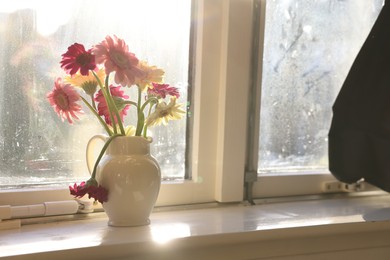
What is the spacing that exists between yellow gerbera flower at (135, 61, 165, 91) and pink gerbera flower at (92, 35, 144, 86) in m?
0.02

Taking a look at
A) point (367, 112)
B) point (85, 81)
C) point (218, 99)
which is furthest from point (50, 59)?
A: point (367, 112)

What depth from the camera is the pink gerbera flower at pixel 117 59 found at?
1.02m

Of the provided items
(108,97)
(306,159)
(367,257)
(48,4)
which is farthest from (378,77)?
(48,4)

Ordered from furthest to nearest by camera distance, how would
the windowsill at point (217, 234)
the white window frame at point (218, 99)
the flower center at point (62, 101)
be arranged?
the white window frame at point (218, 99), the flower center at point (62, 101), the windowsill at point (217, 234)

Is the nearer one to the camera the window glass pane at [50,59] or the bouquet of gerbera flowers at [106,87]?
the bouquet of gerbera flowers at [106,87]

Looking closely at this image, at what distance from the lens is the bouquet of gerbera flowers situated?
3.35 feet

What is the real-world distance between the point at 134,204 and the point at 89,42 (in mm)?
399

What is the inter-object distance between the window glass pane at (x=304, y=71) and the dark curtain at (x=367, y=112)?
0.14 metres

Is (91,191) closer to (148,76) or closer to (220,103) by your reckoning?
(148,76)

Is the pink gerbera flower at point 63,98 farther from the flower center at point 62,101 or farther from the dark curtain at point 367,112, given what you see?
the dark curtain at point 367,112

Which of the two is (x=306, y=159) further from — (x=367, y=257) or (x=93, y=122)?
(x=93, y=122)

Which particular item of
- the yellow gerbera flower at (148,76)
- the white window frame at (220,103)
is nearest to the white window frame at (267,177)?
the white window frame at (220,103)

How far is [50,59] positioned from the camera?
3.81 ft

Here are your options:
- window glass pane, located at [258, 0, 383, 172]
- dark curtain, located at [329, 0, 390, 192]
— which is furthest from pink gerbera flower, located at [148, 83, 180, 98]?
dark curtain, located at [329, 0, 390, 192]
